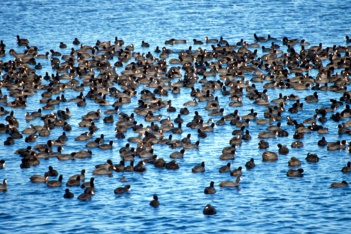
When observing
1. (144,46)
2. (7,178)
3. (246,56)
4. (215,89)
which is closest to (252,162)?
(7,178)

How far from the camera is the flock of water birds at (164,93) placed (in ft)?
138

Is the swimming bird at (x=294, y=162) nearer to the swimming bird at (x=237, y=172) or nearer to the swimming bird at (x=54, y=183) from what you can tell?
the swimming bird at (x=237, y=172)

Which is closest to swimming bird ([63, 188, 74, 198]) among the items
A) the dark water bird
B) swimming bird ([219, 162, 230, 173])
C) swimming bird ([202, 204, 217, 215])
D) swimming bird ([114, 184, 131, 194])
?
swimming bird ([114, 184, 131, 194])

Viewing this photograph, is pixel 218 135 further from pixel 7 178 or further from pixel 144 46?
pixel 144 46

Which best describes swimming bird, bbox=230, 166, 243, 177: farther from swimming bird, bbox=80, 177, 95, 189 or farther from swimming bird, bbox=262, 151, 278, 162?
swimming bird, bbox=80, 177, 95, 189

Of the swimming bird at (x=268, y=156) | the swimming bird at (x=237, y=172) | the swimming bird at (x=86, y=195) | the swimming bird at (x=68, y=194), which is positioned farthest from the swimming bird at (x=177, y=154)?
the swimming bird at (x=68, y=194)

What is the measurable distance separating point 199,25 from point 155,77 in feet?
81.3

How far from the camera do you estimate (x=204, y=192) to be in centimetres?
3775

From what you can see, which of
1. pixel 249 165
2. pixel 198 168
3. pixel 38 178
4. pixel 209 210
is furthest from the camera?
pixel 249 165

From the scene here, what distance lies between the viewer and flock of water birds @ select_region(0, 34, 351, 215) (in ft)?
138

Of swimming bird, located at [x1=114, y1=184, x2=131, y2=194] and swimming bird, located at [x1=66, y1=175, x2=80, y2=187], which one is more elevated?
swimming bird, located at [x1=66, y1=175, x2=80, y2=187]

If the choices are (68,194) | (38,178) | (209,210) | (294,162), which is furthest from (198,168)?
(38,178)

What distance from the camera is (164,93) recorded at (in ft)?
177

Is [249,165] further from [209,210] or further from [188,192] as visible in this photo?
[209,210]
